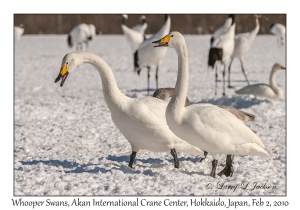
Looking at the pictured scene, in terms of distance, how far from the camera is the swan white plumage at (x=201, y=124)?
4996mm

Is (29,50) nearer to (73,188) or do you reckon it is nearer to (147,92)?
(147,92)

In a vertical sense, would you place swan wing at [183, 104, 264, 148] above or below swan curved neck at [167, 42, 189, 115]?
below

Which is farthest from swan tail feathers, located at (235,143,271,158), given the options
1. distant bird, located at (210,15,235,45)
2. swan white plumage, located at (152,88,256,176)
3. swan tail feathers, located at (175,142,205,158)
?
distant bird, located at (210,15,235,45)

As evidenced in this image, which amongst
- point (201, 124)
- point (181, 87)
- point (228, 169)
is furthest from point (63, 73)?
point (228, 169)

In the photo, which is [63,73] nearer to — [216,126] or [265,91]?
[216,126]

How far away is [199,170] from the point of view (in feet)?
19.0

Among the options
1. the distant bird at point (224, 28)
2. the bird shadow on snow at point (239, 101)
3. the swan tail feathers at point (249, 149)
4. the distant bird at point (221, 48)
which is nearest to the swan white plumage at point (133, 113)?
the swan tail feathers at point (249, 149)

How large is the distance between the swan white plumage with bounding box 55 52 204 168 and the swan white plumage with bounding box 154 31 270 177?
432 millimetres

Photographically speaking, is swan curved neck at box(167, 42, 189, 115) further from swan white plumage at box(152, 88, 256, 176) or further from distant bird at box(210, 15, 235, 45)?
distant bird at box(210, 15, 235, 45)

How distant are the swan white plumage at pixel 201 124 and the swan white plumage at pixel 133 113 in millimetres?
432

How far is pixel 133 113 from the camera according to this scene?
538 cm

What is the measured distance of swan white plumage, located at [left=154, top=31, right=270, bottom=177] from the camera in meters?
5.00

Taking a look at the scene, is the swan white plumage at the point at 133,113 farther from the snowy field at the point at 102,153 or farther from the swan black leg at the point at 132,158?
the snowy field at the point at 102,153

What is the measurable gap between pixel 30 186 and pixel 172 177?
1403 mm
